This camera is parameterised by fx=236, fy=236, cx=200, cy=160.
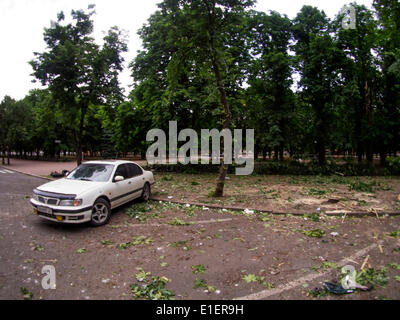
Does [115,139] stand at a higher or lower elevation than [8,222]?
higher

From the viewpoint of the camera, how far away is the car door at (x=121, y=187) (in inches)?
281

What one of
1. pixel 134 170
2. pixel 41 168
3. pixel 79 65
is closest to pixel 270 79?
pixel 79 65

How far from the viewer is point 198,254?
4953 mm

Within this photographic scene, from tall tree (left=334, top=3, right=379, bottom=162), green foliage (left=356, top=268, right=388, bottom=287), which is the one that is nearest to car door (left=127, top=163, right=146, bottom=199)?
green foliage (left=356, top=268, right=388, bottom=287)

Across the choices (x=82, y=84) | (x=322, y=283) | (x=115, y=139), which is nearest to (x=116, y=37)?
(x=82, y=84)

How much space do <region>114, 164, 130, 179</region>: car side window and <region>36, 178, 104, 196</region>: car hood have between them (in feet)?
3.01

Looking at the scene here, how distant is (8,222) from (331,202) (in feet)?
35.0

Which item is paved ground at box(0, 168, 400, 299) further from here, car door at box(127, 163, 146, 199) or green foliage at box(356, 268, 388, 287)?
car door at box(127, 163, 146, 199)

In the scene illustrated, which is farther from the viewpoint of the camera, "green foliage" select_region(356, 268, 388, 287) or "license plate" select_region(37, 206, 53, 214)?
"license plate" select_region(37, 206, 53, 214)

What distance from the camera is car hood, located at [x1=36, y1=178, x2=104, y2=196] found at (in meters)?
6.08

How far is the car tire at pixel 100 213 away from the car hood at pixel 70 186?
479mm

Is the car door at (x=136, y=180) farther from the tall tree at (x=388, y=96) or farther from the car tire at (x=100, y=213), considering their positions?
the tall tree at (x=388, y=96)

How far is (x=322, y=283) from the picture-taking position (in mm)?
3838
